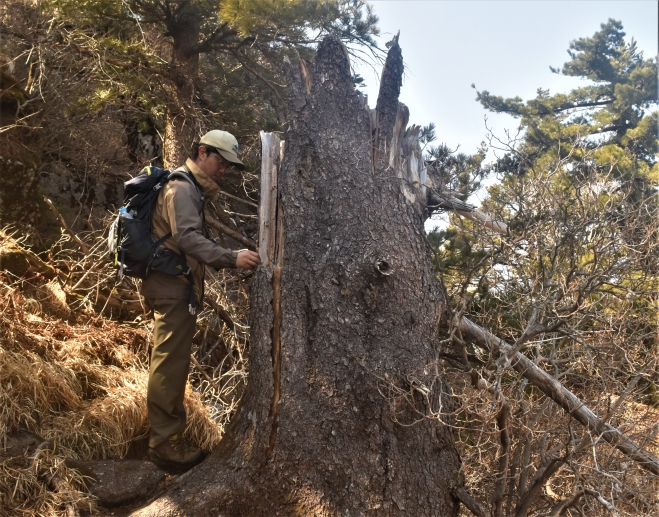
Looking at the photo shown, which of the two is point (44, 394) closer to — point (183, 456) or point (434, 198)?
point (183, 456)

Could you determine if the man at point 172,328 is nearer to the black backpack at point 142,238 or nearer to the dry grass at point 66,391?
the black backpack at point 142,238

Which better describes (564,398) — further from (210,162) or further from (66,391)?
(66,391)

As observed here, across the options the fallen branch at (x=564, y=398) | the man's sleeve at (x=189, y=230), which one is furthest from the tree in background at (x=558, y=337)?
the man's sleeve at (x=189, y=230)

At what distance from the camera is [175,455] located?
150 inches

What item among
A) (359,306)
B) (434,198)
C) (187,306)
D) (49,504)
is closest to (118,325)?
(187,306)

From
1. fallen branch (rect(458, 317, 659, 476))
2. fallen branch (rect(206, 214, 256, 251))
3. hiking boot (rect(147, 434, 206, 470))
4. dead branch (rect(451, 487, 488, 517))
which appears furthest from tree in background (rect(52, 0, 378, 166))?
dead branch (rect(451, 487, 488, 517))

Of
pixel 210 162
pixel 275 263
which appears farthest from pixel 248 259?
pixel 210 162

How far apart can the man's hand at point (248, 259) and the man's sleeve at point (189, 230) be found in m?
0.04

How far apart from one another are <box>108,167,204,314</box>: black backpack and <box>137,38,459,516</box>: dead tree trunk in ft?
2.00

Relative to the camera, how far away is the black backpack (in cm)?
369

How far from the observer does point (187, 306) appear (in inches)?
151

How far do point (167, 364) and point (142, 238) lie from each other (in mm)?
850

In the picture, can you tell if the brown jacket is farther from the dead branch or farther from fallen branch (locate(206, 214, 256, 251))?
fallen branch (locate(206, 214, 256, 251))

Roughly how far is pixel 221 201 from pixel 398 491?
5.27 metres
